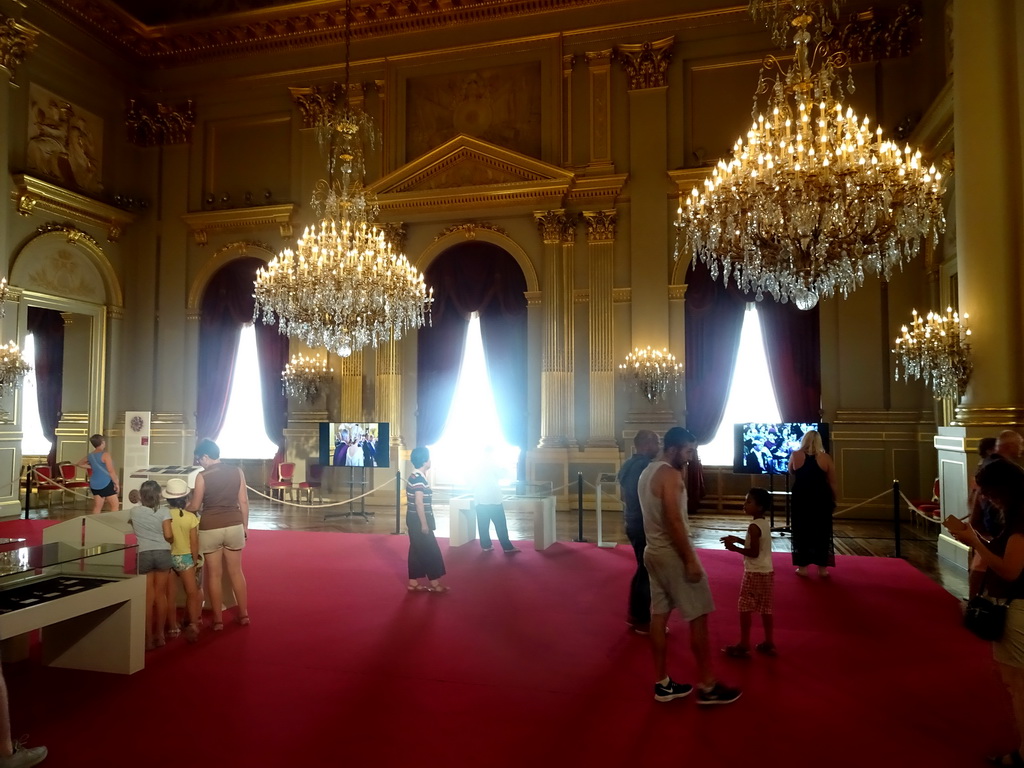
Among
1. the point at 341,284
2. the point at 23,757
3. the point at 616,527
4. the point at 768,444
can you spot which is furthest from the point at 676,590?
the point at 616,527

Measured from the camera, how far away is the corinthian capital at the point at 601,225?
12242 millimetres

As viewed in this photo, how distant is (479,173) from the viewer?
1280cm

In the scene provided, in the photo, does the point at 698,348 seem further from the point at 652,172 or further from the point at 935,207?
the point at 935,207

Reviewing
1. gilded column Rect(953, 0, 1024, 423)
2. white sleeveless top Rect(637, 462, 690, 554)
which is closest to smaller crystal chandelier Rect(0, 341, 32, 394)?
white sleeveless top Rect(637, 462, 690, 554)

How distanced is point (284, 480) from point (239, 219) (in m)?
5.36

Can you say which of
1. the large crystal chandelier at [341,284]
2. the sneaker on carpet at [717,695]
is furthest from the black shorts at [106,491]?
the sneaker on carpet at [717,695]

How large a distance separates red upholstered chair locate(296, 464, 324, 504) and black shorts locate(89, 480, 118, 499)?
3682mm

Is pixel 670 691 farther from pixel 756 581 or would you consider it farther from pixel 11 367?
pixel 11 367

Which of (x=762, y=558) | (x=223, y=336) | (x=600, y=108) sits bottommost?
(x=762, y=558)

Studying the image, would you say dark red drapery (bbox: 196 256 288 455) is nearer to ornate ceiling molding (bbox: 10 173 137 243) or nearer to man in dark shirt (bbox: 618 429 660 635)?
ornate ceiling molding (bbox: 10 173 137 243)

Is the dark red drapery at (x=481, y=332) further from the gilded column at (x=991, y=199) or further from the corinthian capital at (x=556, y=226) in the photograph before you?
the gilded column at (x=991, y=199)

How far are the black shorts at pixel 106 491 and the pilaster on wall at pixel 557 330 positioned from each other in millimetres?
6544

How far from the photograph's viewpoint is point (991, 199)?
7.36 meters

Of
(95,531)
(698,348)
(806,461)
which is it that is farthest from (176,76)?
(806,461)
